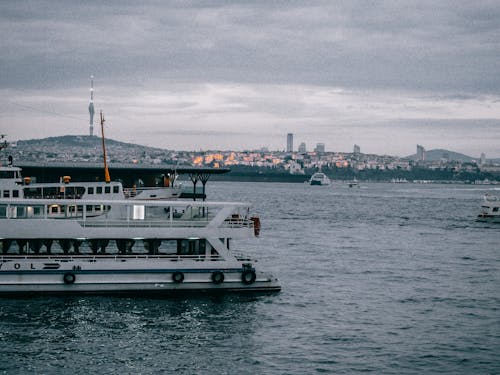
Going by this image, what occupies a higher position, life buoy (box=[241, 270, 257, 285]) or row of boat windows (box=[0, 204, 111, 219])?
row of boat windows (box=[0, 204, 111, 219])

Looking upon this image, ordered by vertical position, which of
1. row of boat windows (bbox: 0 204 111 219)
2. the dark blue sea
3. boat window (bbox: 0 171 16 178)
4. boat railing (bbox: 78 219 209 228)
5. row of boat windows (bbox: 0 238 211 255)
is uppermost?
boat window (bbox: 0 171 16 178)

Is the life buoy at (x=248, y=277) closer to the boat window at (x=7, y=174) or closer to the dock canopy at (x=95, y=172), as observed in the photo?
the boat window at (x=7, y=174)

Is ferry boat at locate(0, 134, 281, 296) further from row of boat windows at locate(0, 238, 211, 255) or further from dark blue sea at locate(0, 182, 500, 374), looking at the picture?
dark blue sea at locate(0, 182, 500, 374)

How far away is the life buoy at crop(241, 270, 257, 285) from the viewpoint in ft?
119

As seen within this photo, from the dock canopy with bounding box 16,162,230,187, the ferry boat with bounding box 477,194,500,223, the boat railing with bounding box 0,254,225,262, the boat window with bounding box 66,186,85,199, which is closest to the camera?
the boat railing with bounding box 0,254,225,262

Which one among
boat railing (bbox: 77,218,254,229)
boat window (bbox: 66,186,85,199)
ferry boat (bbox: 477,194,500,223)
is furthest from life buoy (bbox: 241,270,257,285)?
ferry boat (bbox: 477,194,500,223)

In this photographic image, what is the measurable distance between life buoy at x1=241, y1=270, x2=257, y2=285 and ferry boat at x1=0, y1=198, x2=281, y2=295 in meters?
0.05

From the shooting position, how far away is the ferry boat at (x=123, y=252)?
3491 centimetres

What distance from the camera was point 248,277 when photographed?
36500 millimetres

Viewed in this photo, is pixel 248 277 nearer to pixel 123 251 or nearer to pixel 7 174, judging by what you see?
pixel 123 251

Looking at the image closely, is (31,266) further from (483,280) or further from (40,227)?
(483,280)

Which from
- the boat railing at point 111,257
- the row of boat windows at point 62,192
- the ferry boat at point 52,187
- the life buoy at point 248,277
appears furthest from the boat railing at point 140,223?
the row of boat windows at point 62,192

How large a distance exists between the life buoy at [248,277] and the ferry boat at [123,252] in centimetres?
5

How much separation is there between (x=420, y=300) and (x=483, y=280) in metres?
9.45
